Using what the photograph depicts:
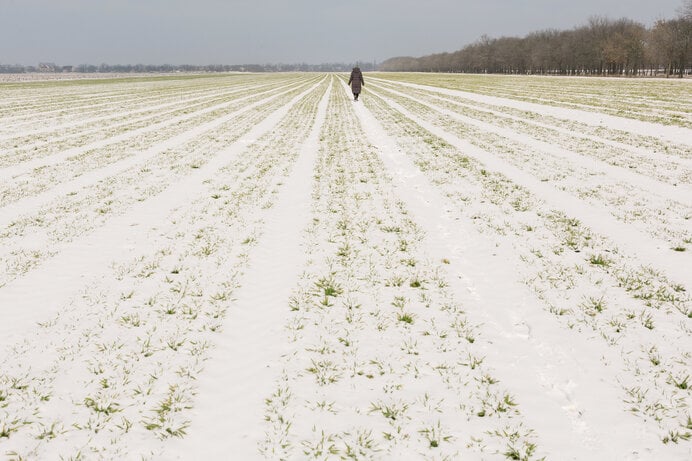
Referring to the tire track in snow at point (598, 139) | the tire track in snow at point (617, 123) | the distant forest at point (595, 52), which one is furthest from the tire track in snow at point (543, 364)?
the distant forest at point (595, 52)

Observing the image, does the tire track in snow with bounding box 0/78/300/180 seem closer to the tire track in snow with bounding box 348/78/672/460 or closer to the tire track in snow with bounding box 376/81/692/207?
the tire track in snow with bounding box 348/78/672/460

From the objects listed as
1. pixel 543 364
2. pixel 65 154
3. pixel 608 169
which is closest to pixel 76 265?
pixel 543 364

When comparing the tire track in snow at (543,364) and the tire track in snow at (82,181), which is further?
the tire track in snow at (82,181)

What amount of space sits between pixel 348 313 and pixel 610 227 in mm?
5564

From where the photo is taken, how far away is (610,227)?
24.7 ft

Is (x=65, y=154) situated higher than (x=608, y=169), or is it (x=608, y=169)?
(x=65, y=154)

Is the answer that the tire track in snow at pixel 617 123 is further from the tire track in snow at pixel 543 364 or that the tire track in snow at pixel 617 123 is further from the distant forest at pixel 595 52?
the distant forest at pixel 595 52

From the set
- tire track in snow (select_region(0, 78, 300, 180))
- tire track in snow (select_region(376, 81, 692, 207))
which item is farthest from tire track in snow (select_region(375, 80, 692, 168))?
tire track in snow (select_region(0, 78, 300, 180))

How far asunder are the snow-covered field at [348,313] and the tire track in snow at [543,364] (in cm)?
2

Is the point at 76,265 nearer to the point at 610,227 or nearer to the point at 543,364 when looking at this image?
the point at 543,364

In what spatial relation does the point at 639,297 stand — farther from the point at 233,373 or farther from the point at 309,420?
the point at 233,373

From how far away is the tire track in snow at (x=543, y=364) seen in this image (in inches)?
130

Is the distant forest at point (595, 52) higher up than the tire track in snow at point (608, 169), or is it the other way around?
the distant forest at point (595, 52)

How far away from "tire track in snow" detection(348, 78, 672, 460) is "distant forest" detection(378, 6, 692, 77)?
95.5 meters
